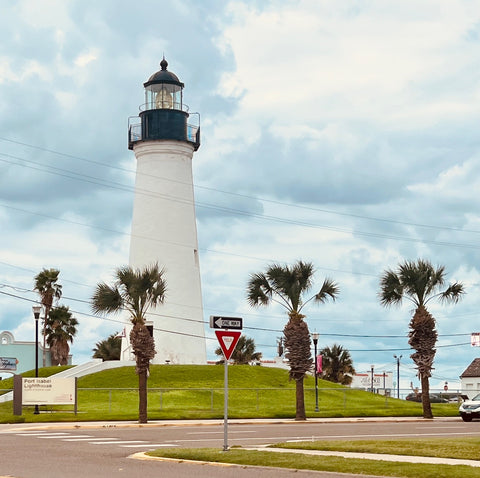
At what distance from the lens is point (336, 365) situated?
277ft

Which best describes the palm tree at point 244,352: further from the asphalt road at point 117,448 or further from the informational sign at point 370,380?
the asphalt road at point 117,448

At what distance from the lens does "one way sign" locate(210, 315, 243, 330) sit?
19.0 meters

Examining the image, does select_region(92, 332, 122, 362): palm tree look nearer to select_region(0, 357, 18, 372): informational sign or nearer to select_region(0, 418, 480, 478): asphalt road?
select_region(0, 357, 18, 372): informational sign

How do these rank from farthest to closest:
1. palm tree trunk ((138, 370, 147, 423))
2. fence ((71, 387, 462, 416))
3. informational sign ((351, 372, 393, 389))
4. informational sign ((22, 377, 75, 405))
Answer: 1. informational sign ((351, 372, 393, 389))
2. fence ((71, 387, 462, 416))
3. informational sign ((22, 377, 75, 405))
4. palm tree trunk ((138, 370, 147, 423))

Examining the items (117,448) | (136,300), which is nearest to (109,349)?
(136,300)

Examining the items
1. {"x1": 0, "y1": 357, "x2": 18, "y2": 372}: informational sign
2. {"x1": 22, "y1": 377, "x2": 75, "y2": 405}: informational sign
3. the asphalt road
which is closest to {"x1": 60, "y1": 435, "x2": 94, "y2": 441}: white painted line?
the asphalt road

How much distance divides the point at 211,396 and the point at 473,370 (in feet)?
213

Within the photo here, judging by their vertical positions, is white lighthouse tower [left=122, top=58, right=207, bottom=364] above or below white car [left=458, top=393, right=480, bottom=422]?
above

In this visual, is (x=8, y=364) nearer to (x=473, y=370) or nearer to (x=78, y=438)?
(x=78, y=438)

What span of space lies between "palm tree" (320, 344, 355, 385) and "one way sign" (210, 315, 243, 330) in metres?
65.6

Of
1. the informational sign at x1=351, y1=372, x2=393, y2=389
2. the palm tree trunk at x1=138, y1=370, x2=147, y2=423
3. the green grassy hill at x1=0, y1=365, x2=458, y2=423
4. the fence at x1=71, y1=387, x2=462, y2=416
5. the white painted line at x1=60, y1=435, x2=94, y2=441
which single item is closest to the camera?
the white painted line at x1=60, y1=435, x2=94, y2=441

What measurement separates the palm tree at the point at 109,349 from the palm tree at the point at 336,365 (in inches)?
746

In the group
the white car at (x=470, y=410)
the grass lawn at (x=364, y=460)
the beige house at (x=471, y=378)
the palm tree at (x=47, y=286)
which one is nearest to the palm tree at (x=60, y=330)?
the palm tree at (x=47, y=286)

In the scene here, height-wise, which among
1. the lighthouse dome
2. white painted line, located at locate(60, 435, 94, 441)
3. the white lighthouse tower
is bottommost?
white painted line, located at locate(60, 435, 94, 441)
